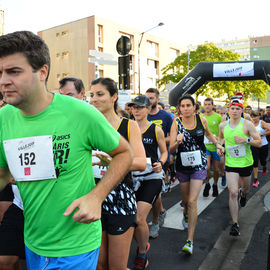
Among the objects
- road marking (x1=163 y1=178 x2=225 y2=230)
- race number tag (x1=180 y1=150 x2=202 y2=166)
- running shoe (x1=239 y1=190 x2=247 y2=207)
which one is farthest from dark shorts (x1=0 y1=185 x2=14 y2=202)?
running shoe (x1=239 y1=190 x2=247 y2=207)

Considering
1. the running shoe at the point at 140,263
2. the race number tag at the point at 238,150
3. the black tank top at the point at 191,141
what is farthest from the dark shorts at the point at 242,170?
the running shoe at the point at 140,263

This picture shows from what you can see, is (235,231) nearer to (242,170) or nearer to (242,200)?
(242,170)

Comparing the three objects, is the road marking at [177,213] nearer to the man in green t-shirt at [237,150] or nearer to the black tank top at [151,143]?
the man in green t-shirt at [237,150]

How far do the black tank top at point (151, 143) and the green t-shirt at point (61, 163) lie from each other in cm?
239

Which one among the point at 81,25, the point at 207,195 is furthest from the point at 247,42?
the point at 207,195

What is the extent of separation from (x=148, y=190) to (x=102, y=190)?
2.18 m

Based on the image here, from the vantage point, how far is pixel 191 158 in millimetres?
4547

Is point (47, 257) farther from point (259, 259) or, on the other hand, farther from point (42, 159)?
point (259, 259)

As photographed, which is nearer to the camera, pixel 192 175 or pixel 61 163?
pixel 61 163

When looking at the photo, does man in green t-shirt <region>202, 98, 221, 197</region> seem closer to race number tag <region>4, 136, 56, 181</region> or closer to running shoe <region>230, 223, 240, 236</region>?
running shoe <region>230, 223, 240, 236</region>

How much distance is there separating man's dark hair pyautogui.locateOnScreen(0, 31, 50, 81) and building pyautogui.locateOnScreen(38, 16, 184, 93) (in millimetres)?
35450

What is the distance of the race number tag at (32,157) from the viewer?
1552 mm

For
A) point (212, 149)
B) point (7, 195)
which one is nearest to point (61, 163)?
point (7, 195)

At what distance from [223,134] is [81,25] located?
37.8 meters
